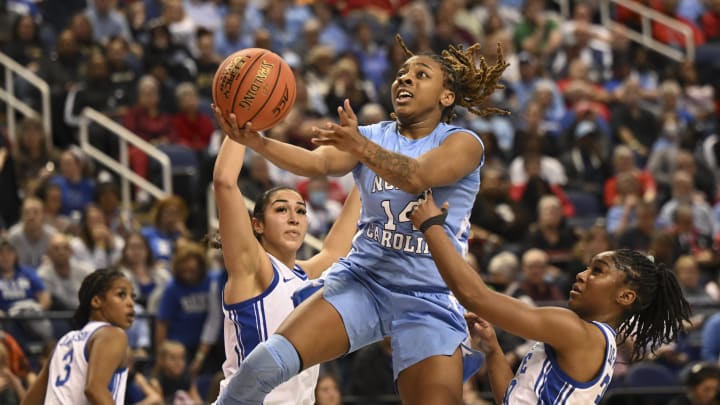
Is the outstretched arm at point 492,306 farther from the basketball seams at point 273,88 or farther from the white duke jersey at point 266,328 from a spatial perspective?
the white duke jersey at point 266,328

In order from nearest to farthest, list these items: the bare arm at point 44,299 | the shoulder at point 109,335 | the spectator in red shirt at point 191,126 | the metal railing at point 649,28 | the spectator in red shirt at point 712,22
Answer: the shoulder at point 109,335 < the bare arm at point 44,299 < the spectator in red shirt at point 191,126 < the metal railing at point 649,28 < the spectator in red shirt at point 712,22

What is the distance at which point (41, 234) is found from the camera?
1030 centimetres

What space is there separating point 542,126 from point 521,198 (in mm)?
1902

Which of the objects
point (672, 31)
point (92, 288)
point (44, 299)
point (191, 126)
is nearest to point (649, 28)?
point (672, 31)

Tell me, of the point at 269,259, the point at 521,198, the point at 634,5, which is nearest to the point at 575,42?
the point at 634,5

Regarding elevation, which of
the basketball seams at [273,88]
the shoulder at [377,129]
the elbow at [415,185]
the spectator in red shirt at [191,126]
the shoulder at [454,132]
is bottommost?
the spectator in red shirt at [191,126]

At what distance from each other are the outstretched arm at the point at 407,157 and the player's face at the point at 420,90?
0.20 m

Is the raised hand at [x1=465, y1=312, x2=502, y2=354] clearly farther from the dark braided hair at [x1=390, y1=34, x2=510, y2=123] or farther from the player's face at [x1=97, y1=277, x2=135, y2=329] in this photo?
the player's face at [x1=97, y1=277, x2=135, y2=329]

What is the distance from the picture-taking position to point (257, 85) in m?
5.22

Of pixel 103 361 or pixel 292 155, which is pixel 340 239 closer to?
pixel 292 155

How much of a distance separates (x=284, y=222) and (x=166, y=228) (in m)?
4.93

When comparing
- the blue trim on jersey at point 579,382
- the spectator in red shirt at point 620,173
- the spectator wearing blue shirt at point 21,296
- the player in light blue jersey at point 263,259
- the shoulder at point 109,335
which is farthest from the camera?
the spectator in red shirt at point 620,173

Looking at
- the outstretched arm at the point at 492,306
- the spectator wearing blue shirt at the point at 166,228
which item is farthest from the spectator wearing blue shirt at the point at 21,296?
the outstretched arm at the point at 492,306

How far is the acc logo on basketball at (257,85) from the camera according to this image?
5.13 metres
